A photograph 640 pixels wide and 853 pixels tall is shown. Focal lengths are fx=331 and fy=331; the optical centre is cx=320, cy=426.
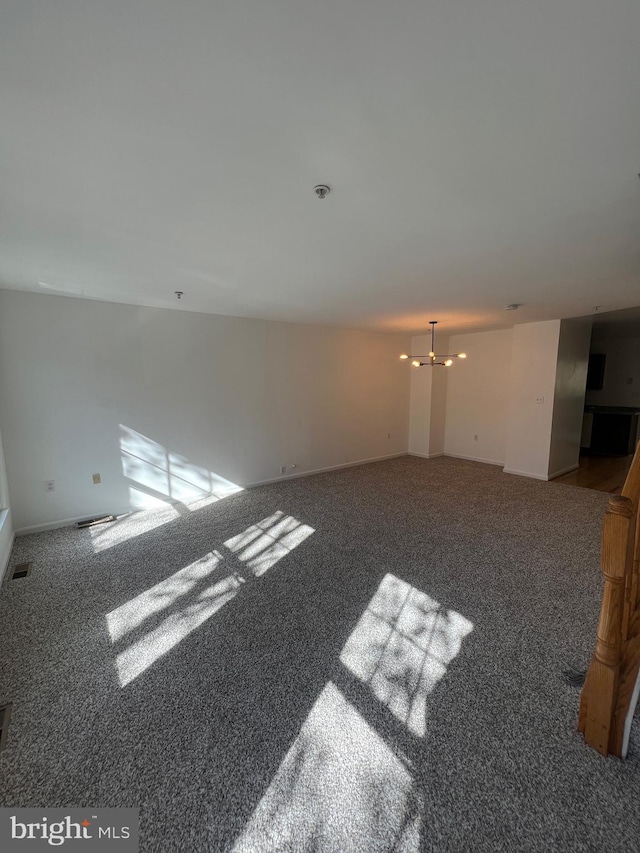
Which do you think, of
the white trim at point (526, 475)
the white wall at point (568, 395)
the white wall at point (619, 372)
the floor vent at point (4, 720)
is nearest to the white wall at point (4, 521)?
the floor vent at point (4, 720)

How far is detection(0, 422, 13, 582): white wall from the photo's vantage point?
284 cm

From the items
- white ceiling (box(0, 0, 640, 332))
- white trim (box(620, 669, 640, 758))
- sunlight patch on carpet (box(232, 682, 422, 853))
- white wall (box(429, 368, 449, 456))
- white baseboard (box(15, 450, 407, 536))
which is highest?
white ceiling (box(0, 0, 640, 332))

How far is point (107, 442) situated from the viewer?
3.84 m

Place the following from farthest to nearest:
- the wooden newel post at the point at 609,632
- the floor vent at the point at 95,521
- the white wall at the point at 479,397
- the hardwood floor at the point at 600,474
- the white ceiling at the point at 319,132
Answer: the white wall at the point at 479,397 < the hardwood floor at the point at 600,474 < the floor vent at the point at 95,521 < the wooden newel post at the point at 609,632 < the white ceiling at the point at 319,132

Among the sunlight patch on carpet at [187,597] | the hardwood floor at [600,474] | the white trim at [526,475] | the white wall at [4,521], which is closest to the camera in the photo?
the sunlight patch on carpet at [187,597]

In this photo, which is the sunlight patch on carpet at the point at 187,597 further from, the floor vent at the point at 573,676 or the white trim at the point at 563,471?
the white trim at the point at 563,471

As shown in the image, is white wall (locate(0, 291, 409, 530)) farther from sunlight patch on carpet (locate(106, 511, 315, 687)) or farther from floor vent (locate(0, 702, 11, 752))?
floor vent (locate(0, 702, 11, 752))

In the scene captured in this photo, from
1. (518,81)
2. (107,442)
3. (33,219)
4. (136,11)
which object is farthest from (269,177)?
(107,442)

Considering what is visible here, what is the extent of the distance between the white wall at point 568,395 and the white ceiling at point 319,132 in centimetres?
299

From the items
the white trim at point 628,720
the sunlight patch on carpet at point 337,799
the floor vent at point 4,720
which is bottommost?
the floor vent at point 4,720

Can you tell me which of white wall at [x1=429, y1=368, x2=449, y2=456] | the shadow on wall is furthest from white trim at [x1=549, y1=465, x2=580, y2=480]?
the shadow on wall

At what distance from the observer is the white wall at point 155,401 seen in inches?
134

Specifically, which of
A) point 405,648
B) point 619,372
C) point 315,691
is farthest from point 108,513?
point 619,372

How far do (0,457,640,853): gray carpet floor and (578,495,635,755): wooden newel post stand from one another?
127mm
